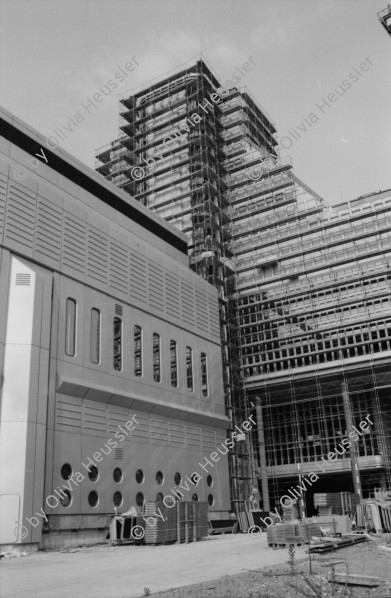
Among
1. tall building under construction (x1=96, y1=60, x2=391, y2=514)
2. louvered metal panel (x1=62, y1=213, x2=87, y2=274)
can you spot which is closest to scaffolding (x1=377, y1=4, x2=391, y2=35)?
tall building under construction (x1=96, y1=60, x2=391, y2=514)

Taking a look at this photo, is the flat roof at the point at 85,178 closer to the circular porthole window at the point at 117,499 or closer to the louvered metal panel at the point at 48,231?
the louvered metal panel at the point at 48,231

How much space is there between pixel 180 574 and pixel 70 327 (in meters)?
18.0

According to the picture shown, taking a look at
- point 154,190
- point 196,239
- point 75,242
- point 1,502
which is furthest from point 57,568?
point 154,190

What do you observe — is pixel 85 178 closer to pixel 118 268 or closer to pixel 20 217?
pixel 118 268

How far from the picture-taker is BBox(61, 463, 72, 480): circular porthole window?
27.0 metres

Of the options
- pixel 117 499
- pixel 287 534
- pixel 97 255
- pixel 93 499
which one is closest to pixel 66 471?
pixel 93 499

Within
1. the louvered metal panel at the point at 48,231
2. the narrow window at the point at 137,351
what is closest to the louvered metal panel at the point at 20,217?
the louvered metal panel at the point at 48,231

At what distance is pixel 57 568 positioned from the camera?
15773 millimetres

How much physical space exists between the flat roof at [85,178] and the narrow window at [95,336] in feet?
31.9

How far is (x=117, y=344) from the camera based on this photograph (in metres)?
33.4

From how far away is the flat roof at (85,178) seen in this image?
33.5m

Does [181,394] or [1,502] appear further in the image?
[181,394]

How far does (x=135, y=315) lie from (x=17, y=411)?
11.5m

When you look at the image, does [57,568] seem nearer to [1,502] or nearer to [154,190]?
[1,502]
